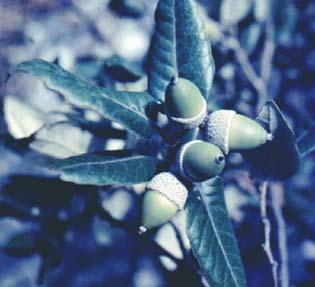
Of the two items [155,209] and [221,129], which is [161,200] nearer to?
[155,209]

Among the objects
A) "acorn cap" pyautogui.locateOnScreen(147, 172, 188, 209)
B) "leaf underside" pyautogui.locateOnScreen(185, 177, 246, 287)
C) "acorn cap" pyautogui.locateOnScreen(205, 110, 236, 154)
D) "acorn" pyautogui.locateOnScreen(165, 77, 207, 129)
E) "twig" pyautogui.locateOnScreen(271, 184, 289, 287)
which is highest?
"acorn" pyautogui.locateOnScreen(165, 77, 207, 129)

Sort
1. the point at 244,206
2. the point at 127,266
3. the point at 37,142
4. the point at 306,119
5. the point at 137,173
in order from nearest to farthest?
the point at 137,173 < the point at 37,142 < the point at 127,266 < the point at 244,206 < the point at 306,119

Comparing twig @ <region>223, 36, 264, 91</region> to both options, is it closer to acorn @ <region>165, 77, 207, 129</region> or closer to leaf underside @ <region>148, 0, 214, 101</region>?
leaf underside @ <region>148, 0, 214, 101</region>

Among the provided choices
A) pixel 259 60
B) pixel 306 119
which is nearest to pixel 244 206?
pixel 306 119

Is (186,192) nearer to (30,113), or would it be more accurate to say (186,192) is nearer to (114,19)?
A: (30,113)

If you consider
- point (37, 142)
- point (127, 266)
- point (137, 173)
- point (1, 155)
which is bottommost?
point (127, 266)

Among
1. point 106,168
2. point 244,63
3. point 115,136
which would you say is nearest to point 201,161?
point 106,168

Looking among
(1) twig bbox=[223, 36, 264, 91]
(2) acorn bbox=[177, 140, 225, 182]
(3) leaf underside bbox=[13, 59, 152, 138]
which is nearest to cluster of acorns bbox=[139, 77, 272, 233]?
(2) acorn bbox=[177, 140, 225, 182]

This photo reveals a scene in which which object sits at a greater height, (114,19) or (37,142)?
(114,19)
